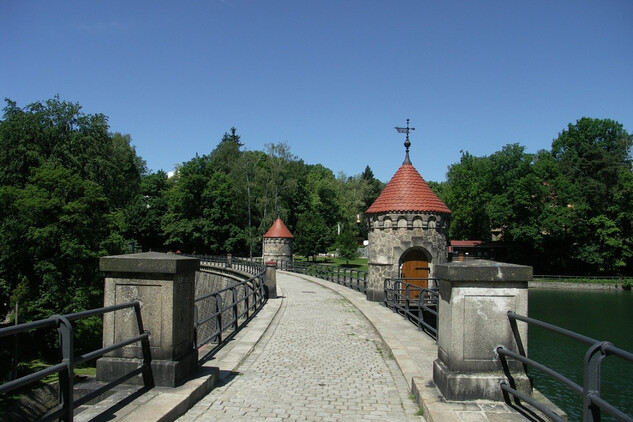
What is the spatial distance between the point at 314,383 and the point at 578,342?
660 inches

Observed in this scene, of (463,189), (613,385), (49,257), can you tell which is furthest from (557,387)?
(463,189)

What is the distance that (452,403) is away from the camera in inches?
182

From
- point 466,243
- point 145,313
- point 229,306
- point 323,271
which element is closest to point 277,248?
point 323,271

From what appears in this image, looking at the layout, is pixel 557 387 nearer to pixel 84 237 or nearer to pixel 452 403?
pixel 452 403

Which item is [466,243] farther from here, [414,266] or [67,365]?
[67,365]

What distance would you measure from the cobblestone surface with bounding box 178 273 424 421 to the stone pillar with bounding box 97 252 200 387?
644 millimetres

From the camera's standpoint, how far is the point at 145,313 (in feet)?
16.2

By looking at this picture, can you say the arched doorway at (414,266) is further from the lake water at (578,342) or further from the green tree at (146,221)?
the green tree at (146,221)

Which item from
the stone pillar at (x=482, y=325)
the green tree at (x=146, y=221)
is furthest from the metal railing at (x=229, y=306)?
the green tree at (x=146, y=221)

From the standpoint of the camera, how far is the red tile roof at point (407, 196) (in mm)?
17234

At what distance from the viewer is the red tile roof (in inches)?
679

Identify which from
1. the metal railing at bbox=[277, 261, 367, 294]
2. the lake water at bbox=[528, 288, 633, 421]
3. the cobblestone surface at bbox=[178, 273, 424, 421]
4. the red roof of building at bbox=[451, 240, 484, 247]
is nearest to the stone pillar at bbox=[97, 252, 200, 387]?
the cobblestone surface at bbox=[178, 273, 424, 421]

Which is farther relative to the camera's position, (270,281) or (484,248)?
(484,248)

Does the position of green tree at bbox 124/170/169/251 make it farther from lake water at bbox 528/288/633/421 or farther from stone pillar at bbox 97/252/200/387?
stone pillar at bbox 97/252/200/387
